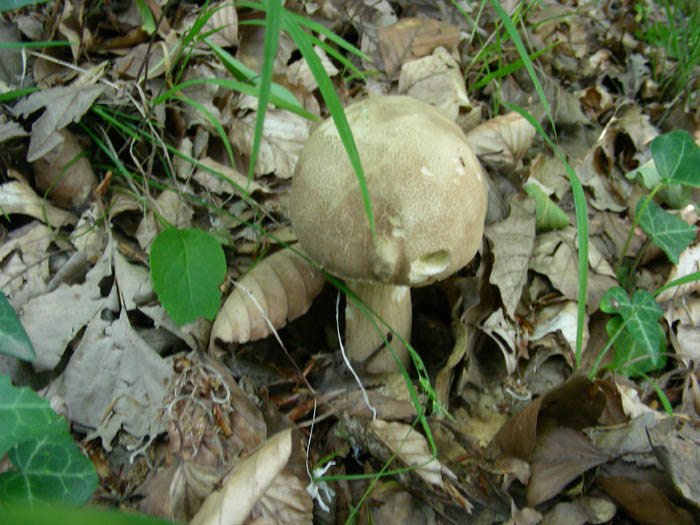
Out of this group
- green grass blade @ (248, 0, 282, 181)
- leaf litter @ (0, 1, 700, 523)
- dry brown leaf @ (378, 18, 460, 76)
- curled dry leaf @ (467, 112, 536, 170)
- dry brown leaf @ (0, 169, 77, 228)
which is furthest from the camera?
dry brown leaf @ (378, 18, 460, 76)

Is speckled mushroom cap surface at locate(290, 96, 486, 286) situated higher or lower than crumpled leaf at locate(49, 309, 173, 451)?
higher

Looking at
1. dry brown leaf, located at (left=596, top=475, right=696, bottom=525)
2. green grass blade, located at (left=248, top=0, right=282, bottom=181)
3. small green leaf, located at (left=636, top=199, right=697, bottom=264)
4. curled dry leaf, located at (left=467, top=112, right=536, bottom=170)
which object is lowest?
dry brown leaf, located at (left=596, top=475, right=696, bottom=525)

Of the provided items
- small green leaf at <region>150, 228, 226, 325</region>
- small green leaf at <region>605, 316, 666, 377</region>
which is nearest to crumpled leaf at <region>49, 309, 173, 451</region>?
small green leaf at <region>150, 228, 226, 325</region>

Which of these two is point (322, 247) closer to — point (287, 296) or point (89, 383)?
point (287, 296)

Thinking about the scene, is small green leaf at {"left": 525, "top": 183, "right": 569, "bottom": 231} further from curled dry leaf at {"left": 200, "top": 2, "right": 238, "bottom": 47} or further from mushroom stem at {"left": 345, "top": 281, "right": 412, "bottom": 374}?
curled dry leaf at {"left": 200, "top": 2, "right": 238, "bottom": 47}

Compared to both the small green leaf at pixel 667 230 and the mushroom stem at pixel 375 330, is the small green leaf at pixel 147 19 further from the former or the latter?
the small green leaf at pixel 667 230

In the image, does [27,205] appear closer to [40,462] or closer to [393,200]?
[40,462]

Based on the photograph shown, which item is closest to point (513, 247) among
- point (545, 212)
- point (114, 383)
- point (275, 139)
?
point (545, 212)

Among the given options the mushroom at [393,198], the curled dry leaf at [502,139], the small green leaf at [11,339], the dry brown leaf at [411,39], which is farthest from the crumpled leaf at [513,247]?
the small green leaf at [11,339]
